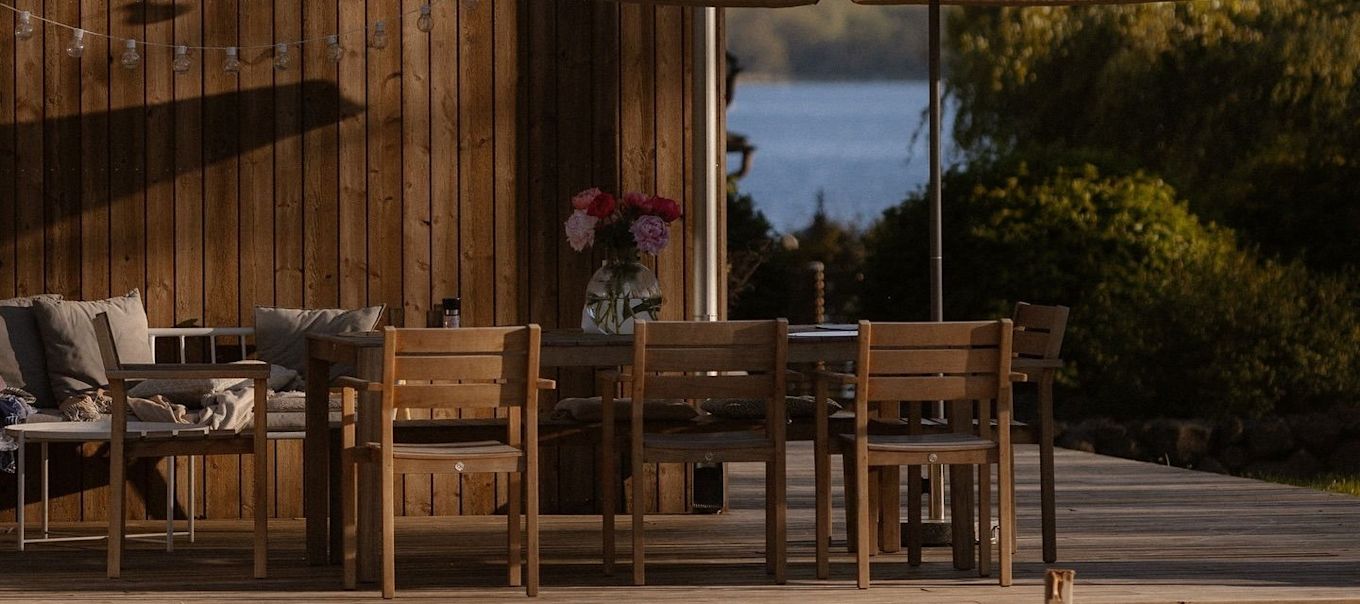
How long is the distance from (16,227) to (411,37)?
5.58ft

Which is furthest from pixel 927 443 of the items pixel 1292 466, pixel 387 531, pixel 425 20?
pixel 1292 466

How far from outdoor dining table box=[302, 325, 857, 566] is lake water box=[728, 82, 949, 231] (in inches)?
690

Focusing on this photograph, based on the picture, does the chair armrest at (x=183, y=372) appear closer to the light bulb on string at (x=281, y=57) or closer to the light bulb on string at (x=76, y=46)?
the light bulb on string at (x=76, y=46)

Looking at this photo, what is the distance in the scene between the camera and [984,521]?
20.3 ft

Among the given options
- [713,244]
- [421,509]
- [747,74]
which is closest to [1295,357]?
[713,244]

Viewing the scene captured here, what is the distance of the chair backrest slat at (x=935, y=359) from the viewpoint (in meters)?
5.95

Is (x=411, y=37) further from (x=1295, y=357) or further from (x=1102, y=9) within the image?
(x=1102, y=9)

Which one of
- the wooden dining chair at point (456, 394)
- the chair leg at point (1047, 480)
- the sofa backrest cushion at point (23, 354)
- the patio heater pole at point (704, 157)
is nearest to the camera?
the wooden dining chair at point (456, 394)

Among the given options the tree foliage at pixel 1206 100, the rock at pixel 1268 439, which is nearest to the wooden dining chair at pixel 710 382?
the rock at pixel 1268 439

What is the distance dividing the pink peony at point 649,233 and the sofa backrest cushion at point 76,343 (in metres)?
2.17

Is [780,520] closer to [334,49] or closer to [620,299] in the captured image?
[620,299]

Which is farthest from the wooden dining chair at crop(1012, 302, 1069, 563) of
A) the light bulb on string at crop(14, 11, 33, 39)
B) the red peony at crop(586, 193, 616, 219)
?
the light bulb on string at crop(14, 11, 33, 39)

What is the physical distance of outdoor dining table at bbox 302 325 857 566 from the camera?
19.9ft

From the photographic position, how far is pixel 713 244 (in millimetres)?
8117
